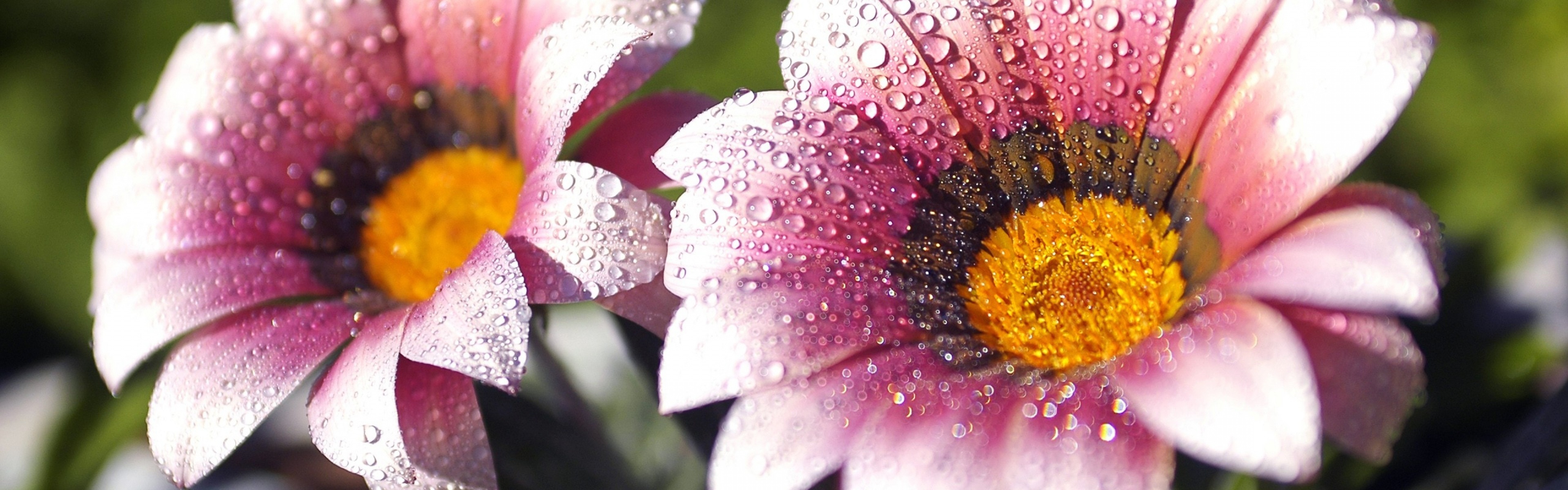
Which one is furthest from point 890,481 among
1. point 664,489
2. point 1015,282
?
point 664,489

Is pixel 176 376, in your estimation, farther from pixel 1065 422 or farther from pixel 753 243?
pixel 1065 422

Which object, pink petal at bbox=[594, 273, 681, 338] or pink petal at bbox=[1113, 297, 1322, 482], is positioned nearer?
pink petal at bbox=[1113, 297, 1322, 482]

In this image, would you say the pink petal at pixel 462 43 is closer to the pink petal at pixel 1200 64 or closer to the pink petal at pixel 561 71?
the pink petal at pixel 561 71

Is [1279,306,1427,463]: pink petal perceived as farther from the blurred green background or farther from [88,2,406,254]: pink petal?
[88,2,406,254]: pink petal

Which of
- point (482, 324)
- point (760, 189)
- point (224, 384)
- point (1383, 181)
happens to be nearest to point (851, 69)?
point (760, 189)

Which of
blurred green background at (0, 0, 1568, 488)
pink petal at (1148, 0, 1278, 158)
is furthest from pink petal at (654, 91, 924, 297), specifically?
Result: blurred green background at (0, 0, 1568, 488)

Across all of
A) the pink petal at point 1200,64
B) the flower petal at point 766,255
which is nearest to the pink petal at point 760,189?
the flower petal at point 766,255

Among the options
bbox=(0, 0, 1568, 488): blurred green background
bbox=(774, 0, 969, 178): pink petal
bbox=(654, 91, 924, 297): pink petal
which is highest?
bbox=(774, 0, 969, 178): pink petal

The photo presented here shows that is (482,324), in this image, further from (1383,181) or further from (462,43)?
(1383,181)
